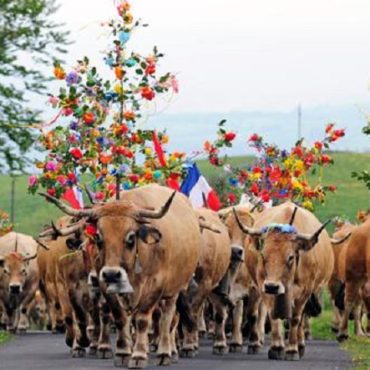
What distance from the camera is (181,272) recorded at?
2067 centimetres

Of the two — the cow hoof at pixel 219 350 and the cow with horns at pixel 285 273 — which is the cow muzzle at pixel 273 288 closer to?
the cow with horns at pixel 285 273

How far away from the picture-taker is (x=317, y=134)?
102 feet

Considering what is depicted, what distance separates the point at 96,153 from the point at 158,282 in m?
3.97

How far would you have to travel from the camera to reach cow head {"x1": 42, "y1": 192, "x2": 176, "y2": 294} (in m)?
18.7

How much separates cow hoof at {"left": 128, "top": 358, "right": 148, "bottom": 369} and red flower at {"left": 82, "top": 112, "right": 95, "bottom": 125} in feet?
16.4

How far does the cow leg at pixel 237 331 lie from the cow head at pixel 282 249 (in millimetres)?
2090

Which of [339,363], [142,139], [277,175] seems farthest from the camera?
[277,175]

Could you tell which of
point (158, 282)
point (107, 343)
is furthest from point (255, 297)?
point (158, 282)

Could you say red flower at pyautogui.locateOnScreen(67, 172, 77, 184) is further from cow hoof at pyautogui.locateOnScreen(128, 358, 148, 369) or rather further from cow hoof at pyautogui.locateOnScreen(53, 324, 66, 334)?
cow hoof at pyautogui.locateOnScreen(53, 324, 66, 334)

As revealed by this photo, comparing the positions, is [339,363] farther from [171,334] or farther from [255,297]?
[255,297]

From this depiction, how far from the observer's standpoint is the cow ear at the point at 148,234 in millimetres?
19203

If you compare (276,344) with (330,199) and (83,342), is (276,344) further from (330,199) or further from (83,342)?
(330,199)

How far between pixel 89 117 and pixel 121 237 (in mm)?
4551

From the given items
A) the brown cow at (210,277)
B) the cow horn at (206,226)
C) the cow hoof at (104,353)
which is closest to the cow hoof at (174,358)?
the cow hoof at (104,353)
